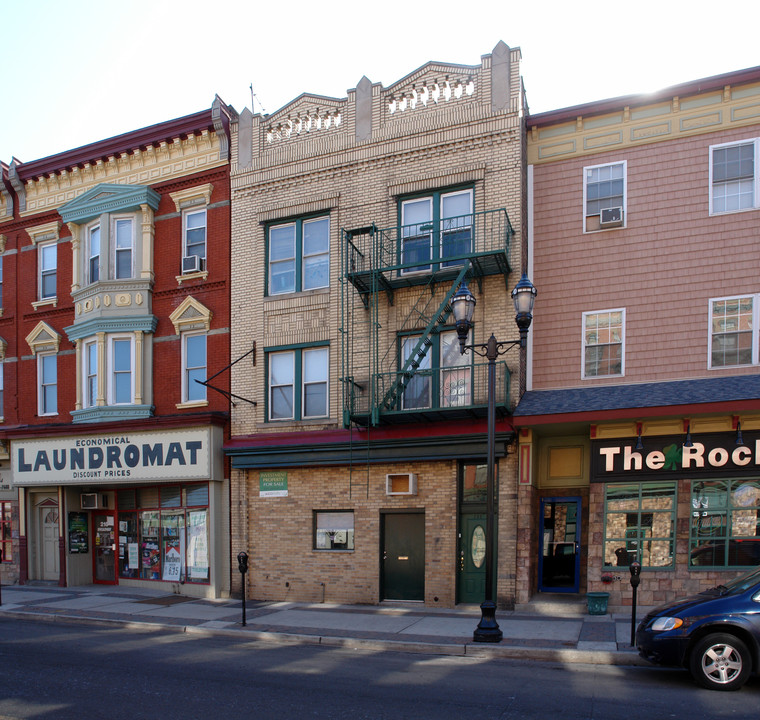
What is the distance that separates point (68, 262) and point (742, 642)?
19.2 metres

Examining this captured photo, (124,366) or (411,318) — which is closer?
(411,318)

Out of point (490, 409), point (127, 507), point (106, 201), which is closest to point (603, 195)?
point (490, 409)

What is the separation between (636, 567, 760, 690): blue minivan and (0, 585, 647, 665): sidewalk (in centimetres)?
141

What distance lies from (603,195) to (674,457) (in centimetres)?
573

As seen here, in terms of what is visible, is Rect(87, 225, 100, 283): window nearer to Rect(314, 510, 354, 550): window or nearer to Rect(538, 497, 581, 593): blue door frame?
Rect(314, 510, 354, 550): window

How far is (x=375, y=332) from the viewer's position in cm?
1577

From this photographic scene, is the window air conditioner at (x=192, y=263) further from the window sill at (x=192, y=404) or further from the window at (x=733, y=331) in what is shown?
the window at (x=733, y=331)

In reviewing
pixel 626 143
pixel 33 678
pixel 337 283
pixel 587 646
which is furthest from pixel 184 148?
pixel 587 646

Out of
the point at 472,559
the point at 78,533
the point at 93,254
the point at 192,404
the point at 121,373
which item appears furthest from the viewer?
the point at 93,254

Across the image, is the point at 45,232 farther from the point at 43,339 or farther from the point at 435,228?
the point at 435,228

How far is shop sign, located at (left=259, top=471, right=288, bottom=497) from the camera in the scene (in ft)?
54.1

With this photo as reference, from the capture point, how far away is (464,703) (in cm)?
793

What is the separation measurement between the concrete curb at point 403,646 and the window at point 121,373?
629 centimetres

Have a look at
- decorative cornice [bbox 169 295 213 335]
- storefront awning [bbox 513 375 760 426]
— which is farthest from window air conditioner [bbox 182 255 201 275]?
storefront awning [bbox 513 375 760 426]
